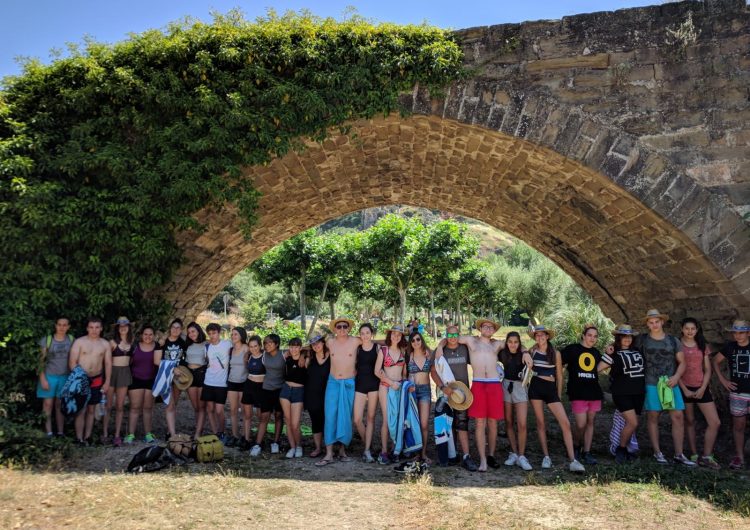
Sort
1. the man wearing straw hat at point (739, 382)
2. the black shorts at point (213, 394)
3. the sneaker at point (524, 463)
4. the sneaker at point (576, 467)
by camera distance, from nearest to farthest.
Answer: the sneaker at point (576, 467)
the sneaker at point (524, 463)
the man wearing straw hat at point (739, 382)
the black shorts at point (213, 394)

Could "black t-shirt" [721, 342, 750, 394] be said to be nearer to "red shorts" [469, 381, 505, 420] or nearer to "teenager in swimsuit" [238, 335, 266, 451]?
"red shorts" [469, 381, 505, 420]

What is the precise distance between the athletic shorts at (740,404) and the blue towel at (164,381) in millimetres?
6403

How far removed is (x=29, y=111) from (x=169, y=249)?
250cm

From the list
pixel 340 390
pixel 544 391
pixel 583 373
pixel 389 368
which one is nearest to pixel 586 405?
pixel 583 373

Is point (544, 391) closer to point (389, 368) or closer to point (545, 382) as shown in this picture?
point (545, 382)

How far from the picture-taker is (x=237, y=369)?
249 inches

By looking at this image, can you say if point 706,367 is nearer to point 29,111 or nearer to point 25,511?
point 25,511

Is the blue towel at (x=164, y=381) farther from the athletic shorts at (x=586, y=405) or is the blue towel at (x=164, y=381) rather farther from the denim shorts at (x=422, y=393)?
the athletic shorts at (x=586, y=405)

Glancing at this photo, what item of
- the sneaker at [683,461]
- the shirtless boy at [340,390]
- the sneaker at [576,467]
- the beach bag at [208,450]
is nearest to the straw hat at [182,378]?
the beach bag at [208,450]

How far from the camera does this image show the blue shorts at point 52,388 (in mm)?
5980

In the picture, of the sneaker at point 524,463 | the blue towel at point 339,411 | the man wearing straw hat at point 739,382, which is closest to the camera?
the sneaker at point 524,463

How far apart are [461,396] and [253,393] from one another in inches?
96.4

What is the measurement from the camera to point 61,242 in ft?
21.7

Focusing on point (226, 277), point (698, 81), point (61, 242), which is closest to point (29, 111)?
point (61, 242)
